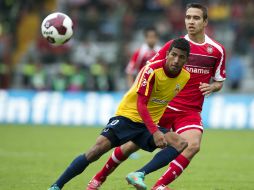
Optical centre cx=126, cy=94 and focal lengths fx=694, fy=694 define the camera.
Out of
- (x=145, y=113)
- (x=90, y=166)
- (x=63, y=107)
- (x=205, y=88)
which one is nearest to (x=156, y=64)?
(x=145, y=113)

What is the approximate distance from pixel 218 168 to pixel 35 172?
311 centimetres

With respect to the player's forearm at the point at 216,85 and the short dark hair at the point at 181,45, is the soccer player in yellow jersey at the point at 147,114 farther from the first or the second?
the player's forearm at the point at 216,85

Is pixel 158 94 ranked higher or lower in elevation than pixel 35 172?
higher

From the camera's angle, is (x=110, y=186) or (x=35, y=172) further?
(x=35, y=172)

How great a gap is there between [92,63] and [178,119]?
13511 millimetres

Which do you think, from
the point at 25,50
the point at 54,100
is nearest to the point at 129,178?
the point at 54,100

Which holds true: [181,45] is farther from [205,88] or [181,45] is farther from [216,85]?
[216,85]

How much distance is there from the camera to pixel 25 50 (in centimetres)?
2362

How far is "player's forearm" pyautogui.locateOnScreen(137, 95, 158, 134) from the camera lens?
25.6 feet

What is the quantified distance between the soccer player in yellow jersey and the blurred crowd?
13130 mm

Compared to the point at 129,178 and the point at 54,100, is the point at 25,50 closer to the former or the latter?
the point at 54,100

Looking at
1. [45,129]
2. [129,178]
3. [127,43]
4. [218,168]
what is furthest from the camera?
[127,43]

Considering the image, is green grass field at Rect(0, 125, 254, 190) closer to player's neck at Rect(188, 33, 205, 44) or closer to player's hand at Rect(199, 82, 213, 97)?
player's hand at Rect(199, 82, 213, 97)

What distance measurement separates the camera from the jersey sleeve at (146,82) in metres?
7.92
